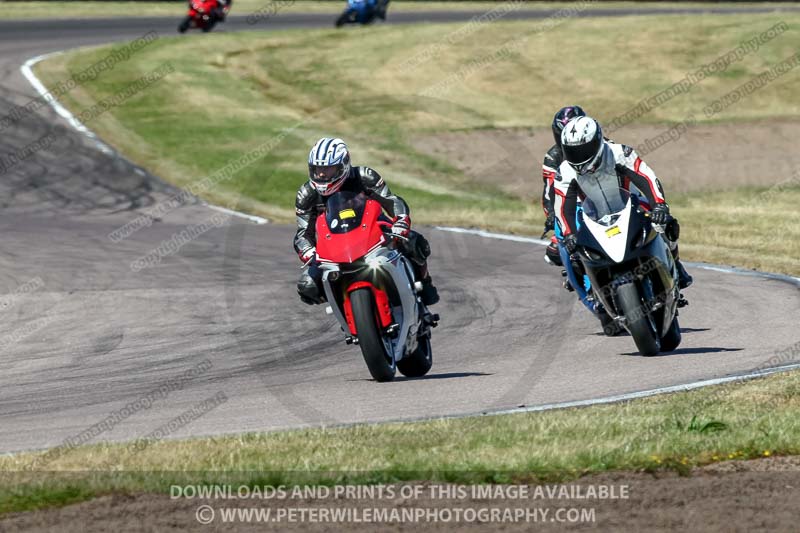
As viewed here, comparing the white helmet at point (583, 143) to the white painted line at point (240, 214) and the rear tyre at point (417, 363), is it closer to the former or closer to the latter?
the rear tyre at point (417, 363)

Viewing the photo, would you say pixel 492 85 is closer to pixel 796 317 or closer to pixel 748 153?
pixel 748 153

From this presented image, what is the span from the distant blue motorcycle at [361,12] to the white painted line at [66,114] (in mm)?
10576

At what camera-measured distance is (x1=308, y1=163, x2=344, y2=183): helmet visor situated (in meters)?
11.0

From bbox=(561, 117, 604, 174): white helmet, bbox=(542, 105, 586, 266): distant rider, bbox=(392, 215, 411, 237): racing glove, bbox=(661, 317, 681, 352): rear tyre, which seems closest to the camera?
bbox=(392, 215, 411, 237): racing glove

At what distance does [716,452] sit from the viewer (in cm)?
835

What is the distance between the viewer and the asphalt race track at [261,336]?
10359 mm

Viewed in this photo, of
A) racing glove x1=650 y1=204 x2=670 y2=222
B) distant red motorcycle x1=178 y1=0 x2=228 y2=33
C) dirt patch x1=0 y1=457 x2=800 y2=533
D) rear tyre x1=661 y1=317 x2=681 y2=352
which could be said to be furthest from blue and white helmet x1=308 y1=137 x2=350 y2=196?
distant red motorcycle x1=178 y1=0 x2=228 y2=33

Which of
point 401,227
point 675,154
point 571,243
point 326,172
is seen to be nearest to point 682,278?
point 571,243

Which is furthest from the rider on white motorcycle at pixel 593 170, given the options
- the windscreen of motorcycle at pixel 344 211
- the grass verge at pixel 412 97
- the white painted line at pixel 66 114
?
the white painted line at pixel 66 114

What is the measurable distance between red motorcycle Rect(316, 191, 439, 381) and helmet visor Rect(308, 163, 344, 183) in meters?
0.19

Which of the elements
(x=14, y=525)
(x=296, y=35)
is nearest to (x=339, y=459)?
(x=14, y=525)

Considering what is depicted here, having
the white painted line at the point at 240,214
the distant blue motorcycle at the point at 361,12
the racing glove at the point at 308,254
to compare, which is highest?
the distant blue motorcycle at the point at 361,12

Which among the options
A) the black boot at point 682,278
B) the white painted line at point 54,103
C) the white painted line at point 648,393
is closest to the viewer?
the white painted line at point 648,393

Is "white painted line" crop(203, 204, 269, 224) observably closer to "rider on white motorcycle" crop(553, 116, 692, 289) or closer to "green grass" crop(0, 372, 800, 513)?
"rider on white motorcycle" crop(553, 116, 692, 289)
